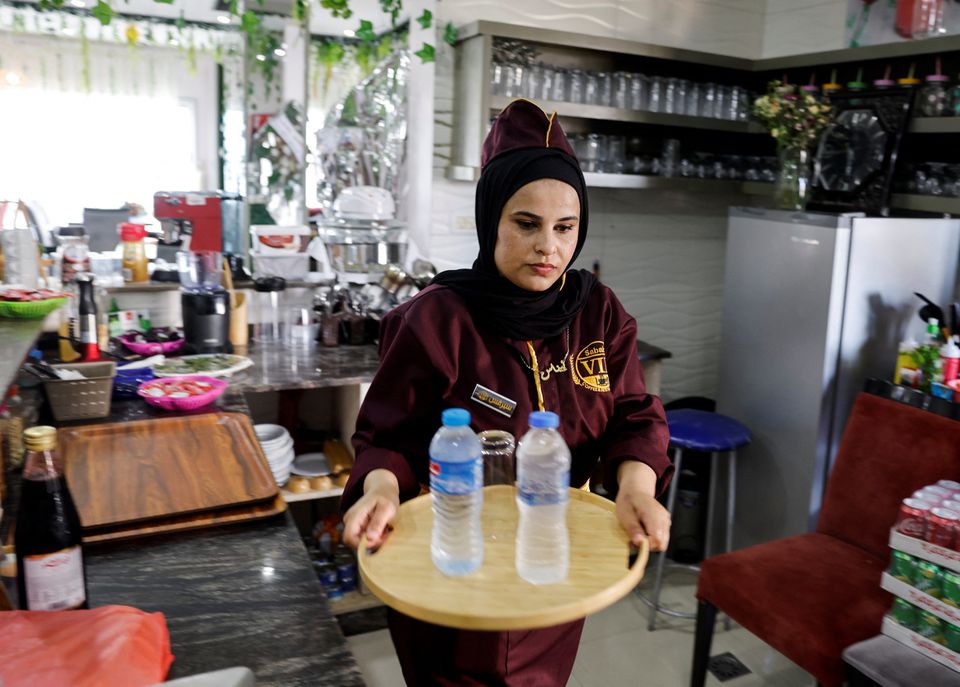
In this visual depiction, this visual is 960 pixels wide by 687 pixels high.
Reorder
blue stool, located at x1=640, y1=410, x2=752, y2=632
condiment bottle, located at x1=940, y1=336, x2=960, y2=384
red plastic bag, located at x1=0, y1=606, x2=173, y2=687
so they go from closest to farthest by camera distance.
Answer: red plastic bag, located at x1=0, y1=606, x2=173, y2=687
condiment bottle, located at x1=940, y1=336, x2=960, y2=384
blue stool, located at x1=640, y1=410, x2=752, y2=632

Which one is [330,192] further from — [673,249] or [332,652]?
[332,652]

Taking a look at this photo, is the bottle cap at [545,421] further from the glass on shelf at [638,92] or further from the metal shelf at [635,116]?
the glass on shelf at [638,92]

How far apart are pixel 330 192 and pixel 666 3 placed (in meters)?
1.99

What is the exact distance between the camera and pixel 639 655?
2.72 metres

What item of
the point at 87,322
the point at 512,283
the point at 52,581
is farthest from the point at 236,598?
the point at 87,322

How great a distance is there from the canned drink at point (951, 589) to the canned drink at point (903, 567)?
8cm

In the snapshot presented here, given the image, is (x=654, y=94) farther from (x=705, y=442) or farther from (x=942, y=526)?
(x=942, y=526)

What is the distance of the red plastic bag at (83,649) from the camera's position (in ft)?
3.00

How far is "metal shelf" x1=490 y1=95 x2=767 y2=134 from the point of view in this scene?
3.20 metres

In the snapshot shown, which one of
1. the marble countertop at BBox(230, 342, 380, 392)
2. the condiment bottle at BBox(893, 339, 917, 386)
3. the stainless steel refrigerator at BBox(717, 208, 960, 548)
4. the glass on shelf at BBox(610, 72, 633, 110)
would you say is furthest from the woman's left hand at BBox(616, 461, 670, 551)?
the glass on shelf at BBox(610, 72, 633, 110)

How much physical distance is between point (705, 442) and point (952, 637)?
1.14 m

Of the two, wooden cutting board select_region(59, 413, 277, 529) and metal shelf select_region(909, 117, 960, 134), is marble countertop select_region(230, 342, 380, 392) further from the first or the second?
metal shelf select_region(909, 117, 960, 134)

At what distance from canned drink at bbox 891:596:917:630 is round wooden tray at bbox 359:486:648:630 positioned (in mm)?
1115

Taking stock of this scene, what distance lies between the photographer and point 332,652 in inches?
43.8
